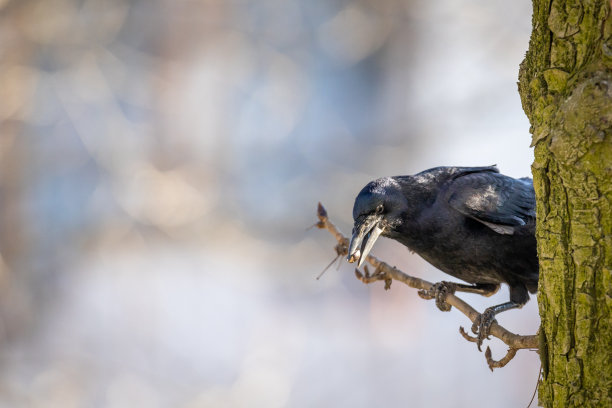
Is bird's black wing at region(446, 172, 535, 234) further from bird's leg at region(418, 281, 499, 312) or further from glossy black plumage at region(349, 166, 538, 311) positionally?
bird's leg at region(418, 281, 499, 312)

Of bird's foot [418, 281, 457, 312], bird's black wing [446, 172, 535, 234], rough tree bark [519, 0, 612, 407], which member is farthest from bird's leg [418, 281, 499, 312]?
rough tree bark [519, 0, 612, 407]

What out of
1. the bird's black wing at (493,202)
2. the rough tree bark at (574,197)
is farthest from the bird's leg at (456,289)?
the rough tree bark at (574,197)

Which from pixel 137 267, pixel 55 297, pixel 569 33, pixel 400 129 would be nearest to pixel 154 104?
pixel 137 267

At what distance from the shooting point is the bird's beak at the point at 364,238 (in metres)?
2.03

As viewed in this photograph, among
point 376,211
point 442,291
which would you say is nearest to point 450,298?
point 442,291

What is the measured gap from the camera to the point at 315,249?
5152 mm

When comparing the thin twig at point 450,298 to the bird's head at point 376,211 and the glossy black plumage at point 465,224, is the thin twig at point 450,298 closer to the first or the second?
the bird's head at point 376,211

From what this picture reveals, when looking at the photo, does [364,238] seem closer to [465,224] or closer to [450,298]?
[465,224]

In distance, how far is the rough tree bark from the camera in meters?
1.12

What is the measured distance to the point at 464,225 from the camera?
229 cm

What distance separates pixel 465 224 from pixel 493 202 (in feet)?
0.42

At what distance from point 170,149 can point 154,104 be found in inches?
15.4

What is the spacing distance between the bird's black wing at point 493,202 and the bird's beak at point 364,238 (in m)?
0.30

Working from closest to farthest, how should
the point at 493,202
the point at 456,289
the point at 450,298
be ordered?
the point at 450,298 < the point at 493,202 < the point at 456,289
